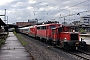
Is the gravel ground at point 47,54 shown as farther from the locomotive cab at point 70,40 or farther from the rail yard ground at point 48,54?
the locomotive cab at point 70,40

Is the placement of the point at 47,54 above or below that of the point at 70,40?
below

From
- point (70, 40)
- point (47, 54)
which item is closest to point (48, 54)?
point (47, 54)

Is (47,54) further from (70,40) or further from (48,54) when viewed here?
(70,40)

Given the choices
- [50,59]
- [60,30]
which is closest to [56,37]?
[60,30]

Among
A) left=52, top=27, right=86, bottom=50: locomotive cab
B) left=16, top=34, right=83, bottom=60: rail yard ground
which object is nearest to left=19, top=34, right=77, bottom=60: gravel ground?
left=16, top=34, right=83, bottom=60: rail yard ground

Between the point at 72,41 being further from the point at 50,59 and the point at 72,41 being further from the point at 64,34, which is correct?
the point at 50,59

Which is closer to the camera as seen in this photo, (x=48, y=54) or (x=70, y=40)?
(x=48, y=54)

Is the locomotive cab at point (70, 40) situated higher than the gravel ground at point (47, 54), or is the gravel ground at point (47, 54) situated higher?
the locomotive cab at point (70, 40)

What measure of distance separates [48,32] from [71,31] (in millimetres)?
6370

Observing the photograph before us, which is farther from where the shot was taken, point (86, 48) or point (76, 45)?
point (86, 48)

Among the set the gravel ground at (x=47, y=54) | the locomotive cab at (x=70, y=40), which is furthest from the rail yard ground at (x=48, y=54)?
the locomotive cab at (x=70, y=40)

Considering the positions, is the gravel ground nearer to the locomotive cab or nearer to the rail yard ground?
the rail yard ground

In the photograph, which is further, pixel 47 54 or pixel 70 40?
pixel 70 40

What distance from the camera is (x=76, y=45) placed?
19203 millimetres
